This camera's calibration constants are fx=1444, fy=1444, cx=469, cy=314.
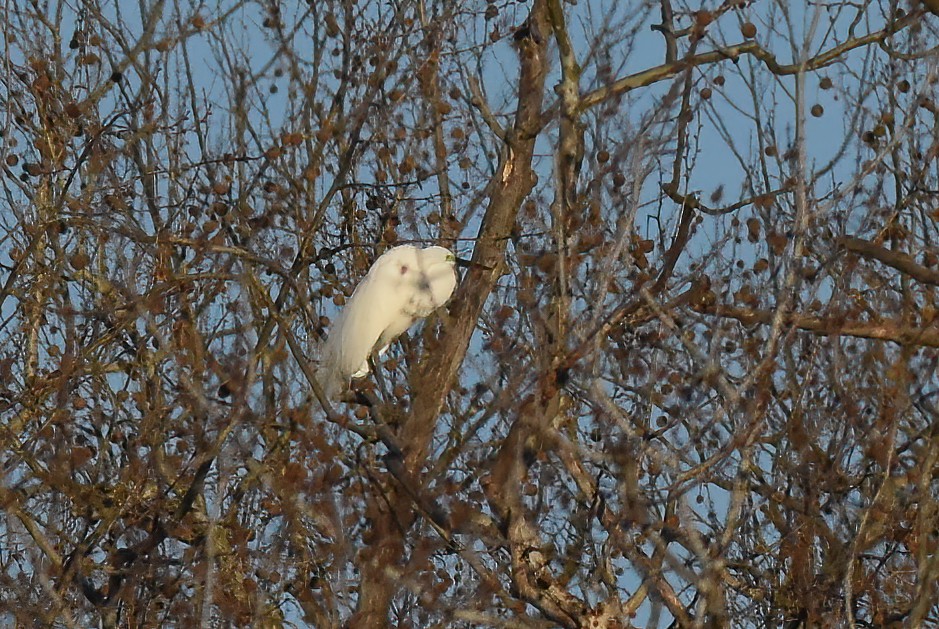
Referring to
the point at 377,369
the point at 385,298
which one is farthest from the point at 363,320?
the point at 377,369

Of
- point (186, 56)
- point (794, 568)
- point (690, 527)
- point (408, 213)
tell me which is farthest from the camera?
point (186, 56)

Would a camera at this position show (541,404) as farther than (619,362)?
No

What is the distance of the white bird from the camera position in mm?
6215

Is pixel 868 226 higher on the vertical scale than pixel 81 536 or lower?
higher

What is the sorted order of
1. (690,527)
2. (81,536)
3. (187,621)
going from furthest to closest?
(81,536)
(187,621)
(690,527)

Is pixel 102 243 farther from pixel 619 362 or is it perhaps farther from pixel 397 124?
pixel 619 362

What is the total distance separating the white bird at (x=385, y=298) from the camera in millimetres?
6215

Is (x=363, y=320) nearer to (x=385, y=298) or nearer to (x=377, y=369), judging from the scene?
(x=385, y=298)

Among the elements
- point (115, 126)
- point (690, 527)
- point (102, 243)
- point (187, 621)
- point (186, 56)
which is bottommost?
point (187, 621)

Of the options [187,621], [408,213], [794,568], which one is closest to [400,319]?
[408,213]

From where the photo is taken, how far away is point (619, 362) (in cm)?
594

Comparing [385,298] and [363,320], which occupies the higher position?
[385,298]

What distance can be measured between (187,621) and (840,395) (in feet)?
8.14

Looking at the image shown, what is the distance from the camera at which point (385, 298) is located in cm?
629
